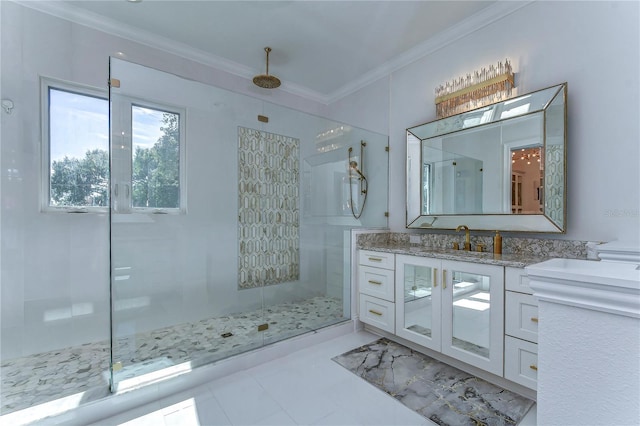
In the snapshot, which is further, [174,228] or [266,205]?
[266,205]

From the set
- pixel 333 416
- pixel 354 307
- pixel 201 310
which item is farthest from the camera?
pixel 354 307

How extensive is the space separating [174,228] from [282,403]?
5.31ft

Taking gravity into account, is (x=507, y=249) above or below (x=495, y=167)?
below

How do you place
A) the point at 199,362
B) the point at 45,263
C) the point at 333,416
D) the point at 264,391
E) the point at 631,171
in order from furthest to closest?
the point at 45,263
the point at 199,362
the point at 264,391
the point at 631,171
the point at 333,416

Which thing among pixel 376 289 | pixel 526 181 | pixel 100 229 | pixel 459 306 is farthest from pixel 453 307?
pixel 100 229

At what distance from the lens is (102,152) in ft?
8.03

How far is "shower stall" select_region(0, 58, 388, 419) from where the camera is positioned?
6.31 ft

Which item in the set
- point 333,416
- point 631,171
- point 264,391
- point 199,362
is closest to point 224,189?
point 199,362

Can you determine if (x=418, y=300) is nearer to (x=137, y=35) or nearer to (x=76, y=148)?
(x=76, y=148)

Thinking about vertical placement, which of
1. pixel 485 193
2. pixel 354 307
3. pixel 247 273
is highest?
pixel 485 193

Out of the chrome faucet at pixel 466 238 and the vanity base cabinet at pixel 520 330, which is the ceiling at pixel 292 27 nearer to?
the chrome faucet at pixel 466 238

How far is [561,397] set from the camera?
19.0 inches

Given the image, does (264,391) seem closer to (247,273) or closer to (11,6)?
(247,273)

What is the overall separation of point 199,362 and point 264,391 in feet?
1.73
